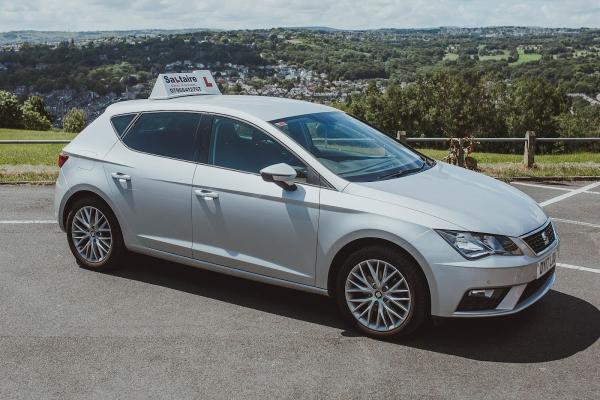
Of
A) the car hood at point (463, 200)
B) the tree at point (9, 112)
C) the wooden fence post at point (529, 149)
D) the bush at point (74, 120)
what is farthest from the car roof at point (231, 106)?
the bush at point (74, 120)

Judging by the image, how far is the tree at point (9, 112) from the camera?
73.3 meters

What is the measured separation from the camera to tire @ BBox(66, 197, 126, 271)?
6.77 metres

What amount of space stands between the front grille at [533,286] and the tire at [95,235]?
367cm

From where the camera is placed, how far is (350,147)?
6.20m

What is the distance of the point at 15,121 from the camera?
2943 inches

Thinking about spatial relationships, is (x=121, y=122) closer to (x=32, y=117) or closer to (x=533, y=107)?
(x=32, y=117)

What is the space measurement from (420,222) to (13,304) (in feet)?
11.6

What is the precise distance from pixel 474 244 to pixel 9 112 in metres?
76.8

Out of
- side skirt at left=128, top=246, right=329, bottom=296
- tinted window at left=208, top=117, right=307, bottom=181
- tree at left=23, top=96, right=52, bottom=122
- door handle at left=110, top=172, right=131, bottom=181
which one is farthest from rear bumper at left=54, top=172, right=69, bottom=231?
tree at left=23, top=96, right=52, bottom=122

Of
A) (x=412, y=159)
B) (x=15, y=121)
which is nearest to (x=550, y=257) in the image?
(x=412, y=159)

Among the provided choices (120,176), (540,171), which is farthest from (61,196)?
(540,171)

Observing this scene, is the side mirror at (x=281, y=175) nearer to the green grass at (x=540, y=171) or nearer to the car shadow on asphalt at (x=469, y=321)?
the car shadow on asphalt at (x=469, y=321)

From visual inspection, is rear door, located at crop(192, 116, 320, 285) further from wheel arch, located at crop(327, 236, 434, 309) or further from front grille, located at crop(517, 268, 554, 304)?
front grille, located at crop(517, 268, 554, 304)

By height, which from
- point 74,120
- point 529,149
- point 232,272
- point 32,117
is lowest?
point 74,120
